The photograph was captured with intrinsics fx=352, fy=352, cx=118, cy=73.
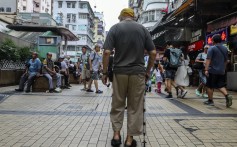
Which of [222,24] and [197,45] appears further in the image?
[197,45]

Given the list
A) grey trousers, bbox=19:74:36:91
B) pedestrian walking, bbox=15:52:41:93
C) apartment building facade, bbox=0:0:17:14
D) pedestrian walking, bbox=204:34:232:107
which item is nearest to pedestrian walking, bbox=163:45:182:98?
pedestrian walking, bbox=204:34:232:107

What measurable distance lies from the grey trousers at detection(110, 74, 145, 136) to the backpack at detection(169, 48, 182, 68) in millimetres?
6321

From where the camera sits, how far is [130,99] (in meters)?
4.91

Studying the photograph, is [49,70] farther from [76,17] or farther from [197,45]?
[76,17]

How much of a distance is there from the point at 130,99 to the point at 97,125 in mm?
1503

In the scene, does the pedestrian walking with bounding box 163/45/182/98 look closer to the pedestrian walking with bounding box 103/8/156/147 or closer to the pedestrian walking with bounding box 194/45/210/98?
the pedestrian walking with bounding box 194/45/210/98

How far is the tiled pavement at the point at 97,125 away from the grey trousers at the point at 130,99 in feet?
1.20

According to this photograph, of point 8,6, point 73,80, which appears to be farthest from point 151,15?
point 73,80

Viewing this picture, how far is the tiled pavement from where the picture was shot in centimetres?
498

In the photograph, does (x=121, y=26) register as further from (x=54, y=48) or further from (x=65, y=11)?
(x=65, y=11)

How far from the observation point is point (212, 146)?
4750 millimetres

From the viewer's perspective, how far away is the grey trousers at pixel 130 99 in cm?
484

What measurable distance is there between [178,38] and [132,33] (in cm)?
1812

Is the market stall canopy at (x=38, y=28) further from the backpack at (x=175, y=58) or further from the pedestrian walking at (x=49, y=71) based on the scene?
the backpack at (x=175, y=58)
